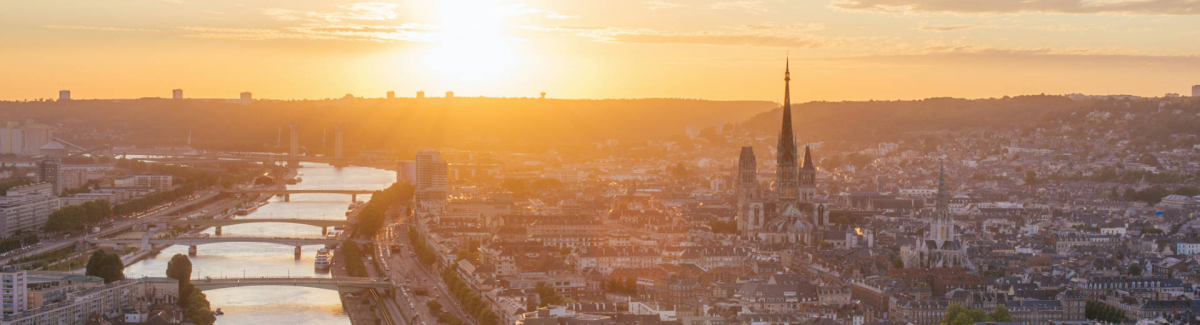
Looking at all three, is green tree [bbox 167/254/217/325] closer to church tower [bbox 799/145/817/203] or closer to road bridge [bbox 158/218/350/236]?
church tower [bbox 799/145/817/203]

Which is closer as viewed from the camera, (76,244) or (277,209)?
(76,244)

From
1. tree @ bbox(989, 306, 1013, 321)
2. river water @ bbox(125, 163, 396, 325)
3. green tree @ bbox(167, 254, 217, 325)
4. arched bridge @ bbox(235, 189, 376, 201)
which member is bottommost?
river water @ bbox(125, 163, 396, 325)

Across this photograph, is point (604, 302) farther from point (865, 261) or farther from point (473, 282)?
point (865, 261)

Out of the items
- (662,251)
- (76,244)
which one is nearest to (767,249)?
(662,251)

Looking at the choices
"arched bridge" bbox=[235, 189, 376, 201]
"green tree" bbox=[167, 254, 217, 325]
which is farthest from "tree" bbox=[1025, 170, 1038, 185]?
"green tree" bbox=[167, 254, 217, 325]

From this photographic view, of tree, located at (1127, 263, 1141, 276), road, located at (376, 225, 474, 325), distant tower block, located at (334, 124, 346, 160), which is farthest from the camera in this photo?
distant tower block, located at (334, 124, 346, 160)

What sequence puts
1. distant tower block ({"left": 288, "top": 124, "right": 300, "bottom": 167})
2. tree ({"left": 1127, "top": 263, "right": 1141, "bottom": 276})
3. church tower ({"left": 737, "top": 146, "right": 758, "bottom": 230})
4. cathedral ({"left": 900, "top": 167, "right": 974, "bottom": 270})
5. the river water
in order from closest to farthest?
tree ({"left": 1127, "top": 263, "right": 1141, "bottom": 276}) < the river water < cathedral ({"left": 900, "top": 167, "right": 974, "bottom": 270}) < church tower ({"left": 737, "top": 146, "right": 758, "bottom": 230}) < distant tower block ({"left": 288, "top": 124, "right": 300, "bottom": 167})

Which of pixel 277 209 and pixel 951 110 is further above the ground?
pixel 951 110
